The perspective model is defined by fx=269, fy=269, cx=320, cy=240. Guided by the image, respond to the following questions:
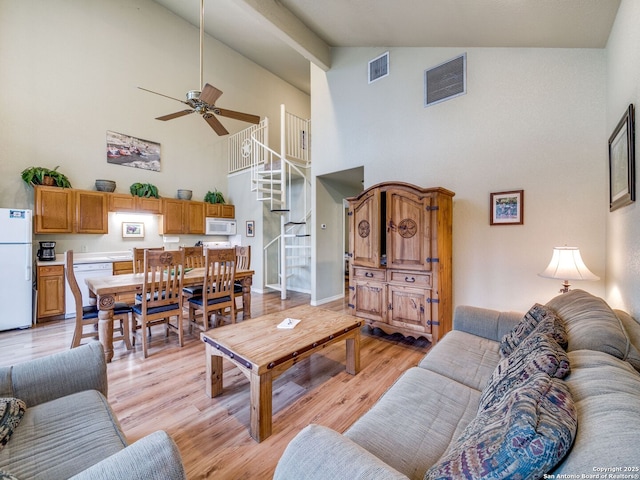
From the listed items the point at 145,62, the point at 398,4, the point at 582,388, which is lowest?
the point at 582,388

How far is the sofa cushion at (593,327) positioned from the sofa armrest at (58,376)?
2.47m

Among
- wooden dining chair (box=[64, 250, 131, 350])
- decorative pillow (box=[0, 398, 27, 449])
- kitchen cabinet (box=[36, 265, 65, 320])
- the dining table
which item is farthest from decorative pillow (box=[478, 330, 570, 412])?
kitchen cabinet (box=[36, 265, 65, 320])

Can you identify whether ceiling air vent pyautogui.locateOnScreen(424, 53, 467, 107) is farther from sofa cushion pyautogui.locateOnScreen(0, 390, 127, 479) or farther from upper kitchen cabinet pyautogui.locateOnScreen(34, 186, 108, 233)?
upper kitchen cabinet pyautogui.locateOnScreen(34, 186, 108, 233)

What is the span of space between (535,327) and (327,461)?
1.49 meters

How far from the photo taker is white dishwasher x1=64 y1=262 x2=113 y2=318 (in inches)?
168

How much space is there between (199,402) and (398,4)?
13.6ft

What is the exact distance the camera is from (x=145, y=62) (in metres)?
5.80

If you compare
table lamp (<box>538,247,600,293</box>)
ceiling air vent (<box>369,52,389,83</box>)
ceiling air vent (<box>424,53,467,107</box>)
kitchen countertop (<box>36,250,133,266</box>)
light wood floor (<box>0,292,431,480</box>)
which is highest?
ceiling air vent (<box>369,52,389,83</box>)

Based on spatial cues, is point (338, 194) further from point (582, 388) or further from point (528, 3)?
point (582, 388)

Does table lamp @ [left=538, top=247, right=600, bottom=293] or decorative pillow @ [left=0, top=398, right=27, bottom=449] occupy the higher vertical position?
table lamp @ [left=538, top=247, right=600, bottom=293]

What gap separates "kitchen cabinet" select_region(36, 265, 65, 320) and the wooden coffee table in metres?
3.71

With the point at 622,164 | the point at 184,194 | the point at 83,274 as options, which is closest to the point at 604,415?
the point at 622,164

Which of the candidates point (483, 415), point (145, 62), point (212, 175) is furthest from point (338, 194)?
point (145, 62)

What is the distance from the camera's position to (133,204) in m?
5.32
